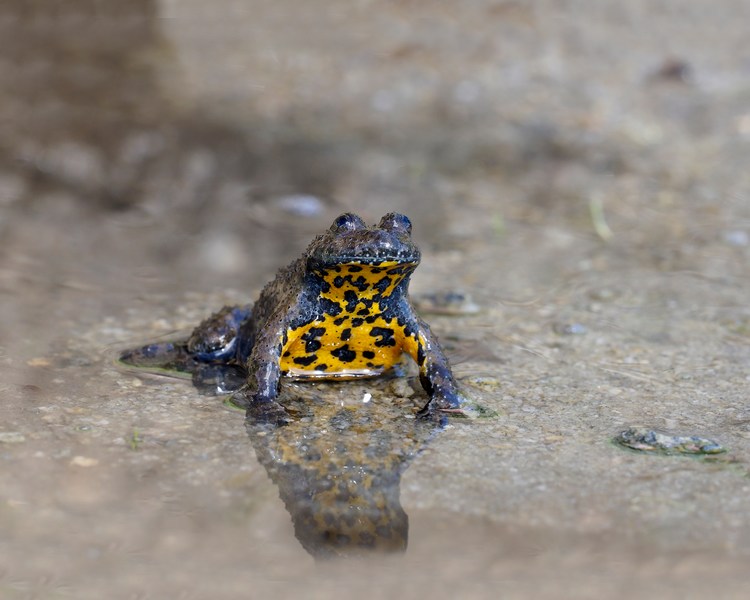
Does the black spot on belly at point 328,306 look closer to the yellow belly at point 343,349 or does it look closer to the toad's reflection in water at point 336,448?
the yellow belly at point 343,349

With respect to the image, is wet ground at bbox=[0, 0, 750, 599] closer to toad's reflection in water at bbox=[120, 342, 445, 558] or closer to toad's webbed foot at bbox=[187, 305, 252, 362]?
toad's reflection in water at bbox=[120, 342, 445, 558]

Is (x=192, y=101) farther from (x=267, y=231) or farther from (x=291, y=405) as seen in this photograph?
(x=291, y=405)

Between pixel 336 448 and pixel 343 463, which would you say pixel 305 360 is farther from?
pixel 343 463

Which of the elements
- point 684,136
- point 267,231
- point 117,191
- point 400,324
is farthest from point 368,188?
point 400,324

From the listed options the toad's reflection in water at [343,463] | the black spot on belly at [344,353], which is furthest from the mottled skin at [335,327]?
the toad's reflection in water at [343,463]

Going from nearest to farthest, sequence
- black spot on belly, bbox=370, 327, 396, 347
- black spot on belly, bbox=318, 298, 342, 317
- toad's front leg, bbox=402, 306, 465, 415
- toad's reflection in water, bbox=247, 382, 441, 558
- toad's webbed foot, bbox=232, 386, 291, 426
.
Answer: toad's reflection in water, bbox=247, 382, 441, 558
toad's webbed foot, bbox=232, 386, 291, 426
toad's front leg, bbox=402, 306, 465, 415
black spot on belly, bbox=318, 298, 342, 317
black spot on belly, bbox=370, 327, 396, 347

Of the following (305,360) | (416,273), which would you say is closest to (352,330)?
(305,360)

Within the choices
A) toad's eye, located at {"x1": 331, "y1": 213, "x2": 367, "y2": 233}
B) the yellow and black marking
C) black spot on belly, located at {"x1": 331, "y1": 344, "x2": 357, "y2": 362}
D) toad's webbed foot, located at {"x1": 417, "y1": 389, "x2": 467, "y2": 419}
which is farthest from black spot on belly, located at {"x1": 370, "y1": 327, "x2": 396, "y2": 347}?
toad's eye, located at {"x1": 331, "y1": 213, "x2": 367, "y2": 233}
